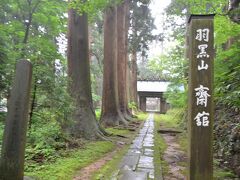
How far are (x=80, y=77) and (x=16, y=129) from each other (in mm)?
5120

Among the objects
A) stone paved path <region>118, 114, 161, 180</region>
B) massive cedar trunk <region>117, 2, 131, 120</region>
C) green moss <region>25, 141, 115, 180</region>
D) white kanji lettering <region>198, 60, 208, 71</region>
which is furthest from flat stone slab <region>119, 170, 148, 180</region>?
massive cedar trunk <region>117, 2, 131, 120</region>

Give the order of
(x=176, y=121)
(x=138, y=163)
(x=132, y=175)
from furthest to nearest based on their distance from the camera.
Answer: (x=176, y=121) → (x=138, y=163) → (x=132, y=175)

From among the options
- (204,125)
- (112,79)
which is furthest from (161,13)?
(204,125)

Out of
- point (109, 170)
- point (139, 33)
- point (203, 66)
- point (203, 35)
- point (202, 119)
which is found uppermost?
point (139, 33)

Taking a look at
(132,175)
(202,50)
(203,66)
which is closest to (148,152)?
(132,175)

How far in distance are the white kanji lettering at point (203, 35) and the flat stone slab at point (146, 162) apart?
314 centimetres

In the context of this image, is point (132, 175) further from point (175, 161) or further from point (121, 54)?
point (121, 54)

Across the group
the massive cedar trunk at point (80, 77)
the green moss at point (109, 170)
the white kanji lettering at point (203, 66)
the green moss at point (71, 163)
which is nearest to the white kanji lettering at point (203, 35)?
the white kanji lettering at point (203, 66)

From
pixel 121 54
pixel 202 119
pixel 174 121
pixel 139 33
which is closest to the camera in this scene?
pixel 202 119

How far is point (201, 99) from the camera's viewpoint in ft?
14.0

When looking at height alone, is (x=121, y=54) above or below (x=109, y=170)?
above

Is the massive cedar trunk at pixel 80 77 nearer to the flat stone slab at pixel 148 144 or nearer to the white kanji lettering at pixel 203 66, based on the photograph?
the flat stone slab at pixel 148 144

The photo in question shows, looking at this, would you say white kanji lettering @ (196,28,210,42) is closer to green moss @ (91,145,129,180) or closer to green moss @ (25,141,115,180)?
green moss @ (91,145,129,180)

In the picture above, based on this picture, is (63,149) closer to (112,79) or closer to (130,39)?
(112,79)
